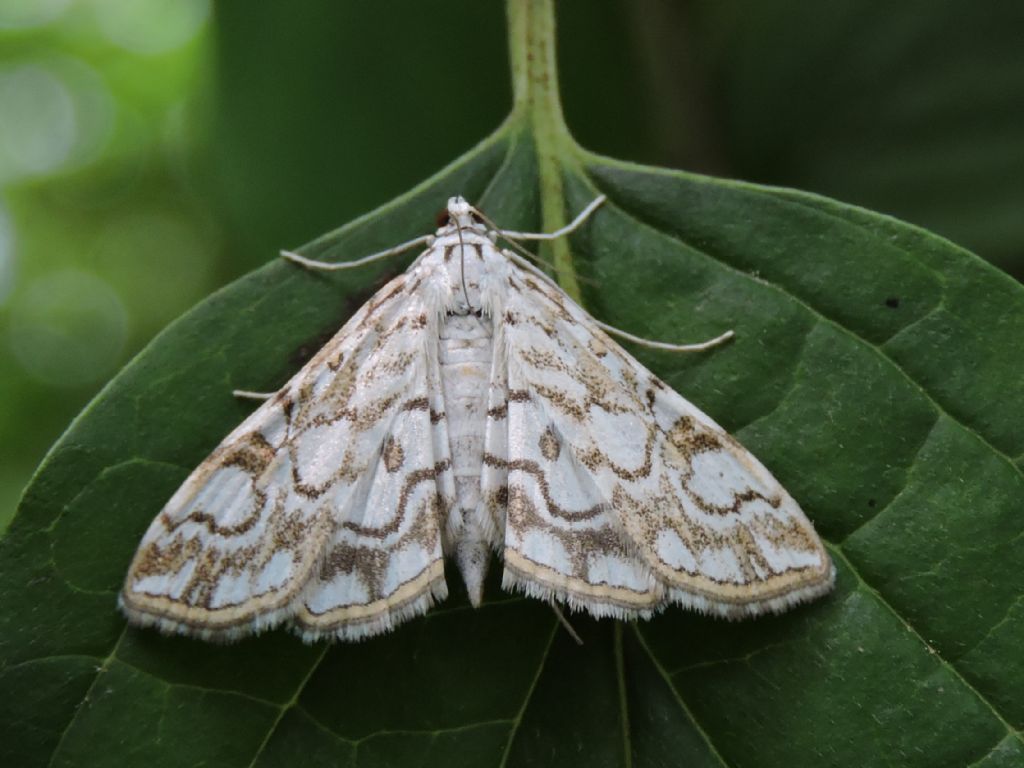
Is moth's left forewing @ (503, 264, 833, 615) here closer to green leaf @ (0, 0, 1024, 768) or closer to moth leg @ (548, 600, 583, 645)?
green leaf @ (0, 0, 1024, 768)

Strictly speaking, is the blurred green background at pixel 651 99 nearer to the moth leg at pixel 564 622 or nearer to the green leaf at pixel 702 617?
the green leaf at pixel 702 617

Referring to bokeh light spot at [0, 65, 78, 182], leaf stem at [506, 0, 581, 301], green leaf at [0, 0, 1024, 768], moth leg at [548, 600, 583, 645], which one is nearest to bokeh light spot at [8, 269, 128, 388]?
bokeh light spot at [0, 65, 78, 182]

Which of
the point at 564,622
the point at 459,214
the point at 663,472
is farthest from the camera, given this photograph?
the point at 459,214

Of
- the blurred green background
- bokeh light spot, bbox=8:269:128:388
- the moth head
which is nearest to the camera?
the moth head

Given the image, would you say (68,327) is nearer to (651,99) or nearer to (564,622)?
(651,99)

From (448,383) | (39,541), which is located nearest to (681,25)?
(448,383)

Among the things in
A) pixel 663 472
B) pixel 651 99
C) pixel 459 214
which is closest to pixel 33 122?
pixel 651 99

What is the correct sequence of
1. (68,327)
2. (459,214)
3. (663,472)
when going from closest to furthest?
(663,472)
(459,214)
(68,327)
